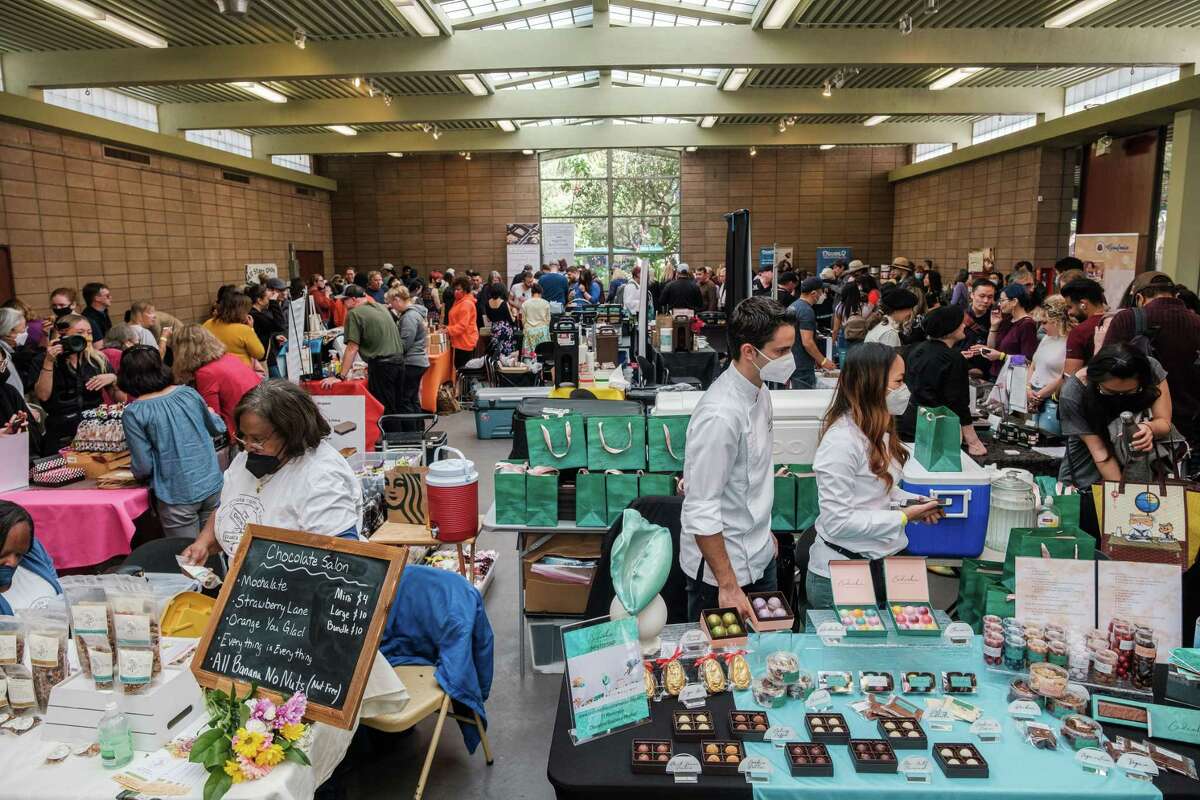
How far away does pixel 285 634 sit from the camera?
77.8 inches

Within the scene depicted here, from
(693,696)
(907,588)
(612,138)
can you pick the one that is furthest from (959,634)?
(612,138)

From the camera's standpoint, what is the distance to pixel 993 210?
47.1ft

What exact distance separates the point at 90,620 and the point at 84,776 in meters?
0.35

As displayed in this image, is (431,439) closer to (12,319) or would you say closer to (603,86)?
(12,319)

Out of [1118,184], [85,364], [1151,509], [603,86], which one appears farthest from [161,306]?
[1118,184]

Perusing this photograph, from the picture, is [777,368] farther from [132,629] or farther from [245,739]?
[132,629]

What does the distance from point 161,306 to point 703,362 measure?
354 inches

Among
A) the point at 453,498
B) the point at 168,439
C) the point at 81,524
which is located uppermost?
the point at 168,439

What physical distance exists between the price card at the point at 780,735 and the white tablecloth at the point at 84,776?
1.01 metres

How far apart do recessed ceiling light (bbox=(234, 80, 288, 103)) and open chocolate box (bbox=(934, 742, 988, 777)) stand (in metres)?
12.3

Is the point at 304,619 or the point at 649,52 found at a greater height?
the point at 649,52

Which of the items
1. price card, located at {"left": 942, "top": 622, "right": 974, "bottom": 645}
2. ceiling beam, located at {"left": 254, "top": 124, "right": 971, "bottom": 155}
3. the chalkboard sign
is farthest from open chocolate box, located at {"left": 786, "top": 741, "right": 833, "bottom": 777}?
ceiling beam, located at {"left": 254, "top": 124, "right": 971, "bottom": 155}

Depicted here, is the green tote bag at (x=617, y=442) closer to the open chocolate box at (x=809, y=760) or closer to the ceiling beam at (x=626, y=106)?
the open chocolate box at (x=809, y=760)

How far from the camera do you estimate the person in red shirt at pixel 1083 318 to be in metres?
4.12
